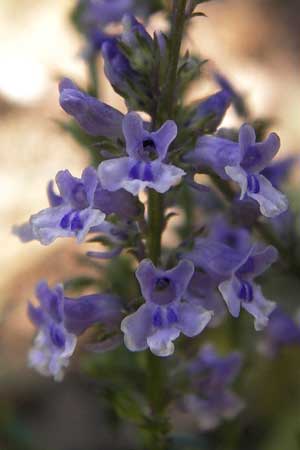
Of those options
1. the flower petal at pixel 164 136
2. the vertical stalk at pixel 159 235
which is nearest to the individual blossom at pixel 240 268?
the vertical stalk at pixel 159 235

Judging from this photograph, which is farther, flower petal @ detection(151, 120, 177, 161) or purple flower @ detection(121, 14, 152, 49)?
purple flower @ detection(121, 14, 152, 49)

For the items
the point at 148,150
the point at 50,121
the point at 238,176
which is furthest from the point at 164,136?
the point at 50,121

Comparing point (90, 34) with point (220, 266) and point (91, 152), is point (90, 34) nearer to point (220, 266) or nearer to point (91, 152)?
point (91, 152)

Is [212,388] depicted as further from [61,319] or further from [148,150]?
[148,150]

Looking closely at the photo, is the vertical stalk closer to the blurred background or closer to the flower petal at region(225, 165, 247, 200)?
the flower petal at region(225, 165, 247, 200)

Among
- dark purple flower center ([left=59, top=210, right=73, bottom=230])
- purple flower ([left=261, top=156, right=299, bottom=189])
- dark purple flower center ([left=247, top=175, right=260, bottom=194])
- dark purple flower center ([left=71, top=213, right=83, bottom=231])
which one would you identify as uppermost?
dark purple flower center ([left=247, top=175, right=260, bottom=194])

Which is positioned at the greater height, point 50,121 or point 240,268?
point 240,268

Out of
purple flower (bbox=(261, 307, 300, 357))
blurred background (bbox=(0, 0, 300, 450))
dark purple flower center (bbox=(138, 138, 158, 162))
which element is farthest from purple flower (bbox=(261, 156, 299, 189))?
dark purple flower center (bbox=(138, 138, 158, 162))
